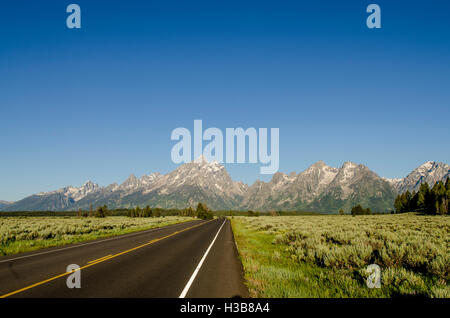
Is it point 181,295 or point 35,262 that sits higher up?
point 181,295

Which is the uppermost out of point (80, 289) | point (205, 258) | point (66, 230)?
point (80, 289)

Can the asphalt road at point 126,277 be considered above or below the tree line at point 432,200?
above

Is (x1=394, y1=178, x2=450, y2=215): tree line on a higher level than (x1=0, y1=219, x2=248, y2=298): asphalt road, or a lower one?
lower

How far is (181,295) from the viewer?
21.9 feet

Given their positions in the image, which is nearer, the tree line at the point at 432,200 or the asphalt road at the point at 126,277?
the asphalt road at the point at 126,277

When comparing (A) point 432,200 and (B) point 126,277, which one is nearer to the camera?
(B) point 126,277

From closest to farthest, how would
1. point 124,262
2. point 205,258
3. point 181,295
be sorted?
1. point 181,295
2. point 124,262
3. point 205,258

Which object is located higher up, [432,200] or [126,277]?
[126,277]

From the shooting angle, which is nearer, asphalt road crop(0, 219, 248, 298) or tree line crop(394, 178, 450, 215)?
asphalt road crop(0, 219, 248, 298)
